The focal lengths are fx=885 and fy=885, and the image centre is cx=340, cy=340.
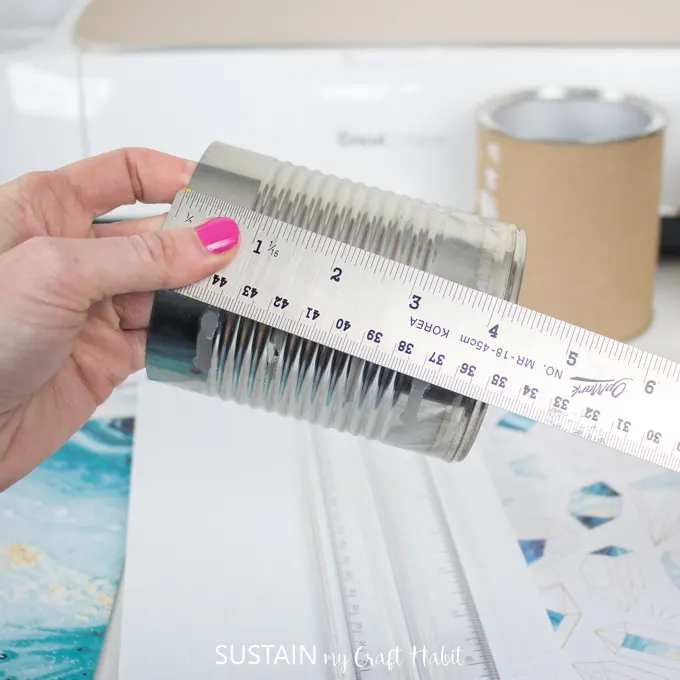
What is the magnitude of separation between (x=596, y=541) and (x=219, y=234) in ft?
1.36

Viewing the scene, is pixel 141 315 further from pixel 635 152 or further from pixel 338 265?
pixel 635 152

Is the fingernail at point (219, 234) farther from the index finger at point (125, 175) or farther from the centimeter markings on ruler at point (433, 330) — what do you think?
the index finger at point (125, 175)

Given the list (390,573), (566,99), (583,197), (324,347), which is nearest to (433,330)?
(324,347)

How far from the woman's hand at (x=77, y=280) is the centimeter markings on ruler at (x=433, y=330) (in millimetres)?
26

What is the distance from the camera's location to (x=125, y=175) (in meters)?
0.75

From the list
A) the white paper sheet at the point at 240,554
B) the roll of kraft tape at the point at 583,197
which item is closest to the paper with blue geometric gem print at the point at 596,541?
the white paper sheet at the point at 240,554

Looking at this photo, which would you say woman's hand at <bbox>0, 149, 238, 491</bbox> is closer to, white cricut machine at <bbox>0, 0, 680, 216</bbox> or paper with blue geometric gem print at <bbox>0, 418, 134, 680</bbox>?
paper with blue geometric gem print at <bbox>0, 418, 134, 680</bbox>

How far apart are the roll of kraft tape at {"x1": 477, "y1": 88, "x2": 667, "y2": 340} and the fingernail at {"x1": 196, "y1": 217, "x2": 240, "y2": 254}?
373mm

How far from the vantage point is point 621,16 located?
106cm

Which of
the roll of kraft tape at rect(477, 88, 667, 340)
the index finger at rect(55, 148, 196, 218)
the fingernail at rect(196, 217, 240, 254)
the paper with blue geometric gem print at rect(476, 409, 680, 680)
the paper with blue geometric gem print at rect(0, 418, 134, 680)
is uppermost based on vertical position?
the fingernail at rect(196, 217, 240, 254)

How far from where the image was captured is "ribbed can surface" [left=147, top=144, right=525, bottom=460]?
0.60m

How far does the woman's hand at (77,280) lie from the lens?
1.87ft

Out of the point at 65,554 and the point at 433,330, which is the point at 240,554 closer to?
the point at 65,554

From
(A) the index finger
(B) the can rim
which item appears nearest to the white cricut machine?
(B) the can rim
